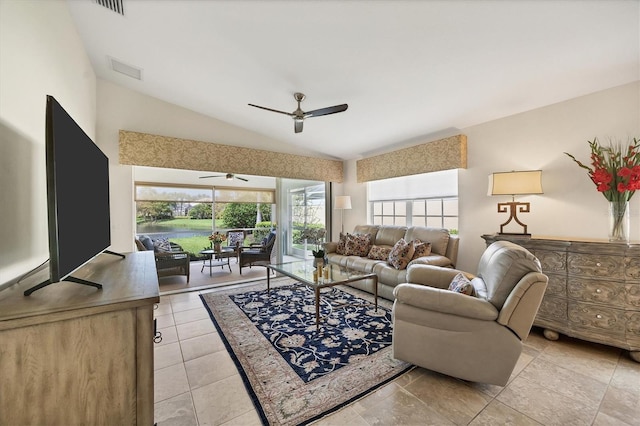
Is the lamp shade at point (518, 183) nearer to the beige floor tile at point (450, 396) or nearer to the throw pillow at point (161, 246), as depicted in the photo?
the beige floor tile at point (450, 396)

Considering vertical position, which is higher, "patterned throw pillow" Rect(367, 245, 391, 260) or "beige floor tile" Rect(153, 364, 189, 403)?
"patterned throw pillow" Rect(367, 245, 391, 260)

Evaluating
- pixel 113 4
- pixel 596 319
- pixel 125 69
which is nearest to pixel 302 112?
pixel 113 4

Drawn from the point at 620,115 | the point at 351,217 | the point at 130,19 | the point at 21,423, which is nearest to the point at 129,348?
the point at 21,423

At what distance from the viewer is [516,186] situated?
116 inches

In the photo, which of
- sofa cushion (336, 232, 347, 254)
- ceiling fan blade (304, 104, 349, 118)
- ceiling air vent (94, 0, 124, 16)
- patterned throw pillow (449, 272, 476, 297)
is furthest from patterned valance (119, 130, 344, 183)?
patterned throw pillow (449, 272, 476, 297)

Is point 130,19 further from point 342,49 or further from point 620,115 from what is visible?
point 620,115

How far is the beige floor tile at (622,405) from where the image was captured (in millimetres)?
1602

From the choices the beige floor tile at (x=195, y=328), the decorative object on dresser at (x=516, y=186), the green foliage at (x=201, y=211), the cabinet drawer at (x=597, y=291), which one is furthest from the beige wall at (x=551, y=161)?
the green foliage at (x=201, y=211)

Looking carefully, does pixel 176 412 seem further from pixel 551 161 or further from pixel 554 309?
pixel 551 161

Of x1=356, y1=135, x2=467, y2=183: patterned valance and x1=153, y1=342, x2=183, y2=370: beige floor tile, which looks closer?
x1=153, y1=342, x2=183, y2=370: beige floor tile

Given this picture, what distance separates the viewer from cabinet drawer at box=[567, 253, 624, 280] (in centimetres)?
222

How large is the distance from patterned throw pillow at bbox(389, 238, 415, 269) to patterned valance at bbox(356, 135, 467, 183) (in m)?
1.35

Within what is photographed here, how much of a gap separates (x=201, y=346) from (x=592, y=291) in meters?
3.63

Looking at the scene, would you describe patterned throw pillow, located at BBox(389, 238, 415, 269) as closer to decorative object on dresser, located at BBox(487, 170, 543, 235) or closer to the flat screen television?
decorative object on dresser, located at BBox(487, 170, 543, 235)
